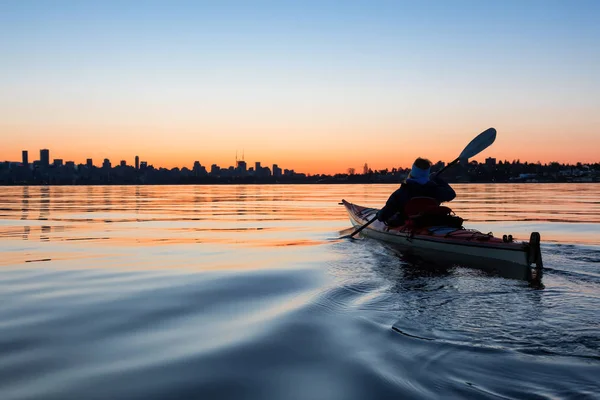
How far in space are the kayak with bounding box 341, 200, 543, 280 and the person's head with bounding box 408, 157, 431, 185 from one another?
4.35 ft

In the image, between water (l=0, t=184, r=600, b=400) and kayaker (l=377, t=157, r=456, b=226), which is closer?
water (l=0, t=184, r=600, b=400)

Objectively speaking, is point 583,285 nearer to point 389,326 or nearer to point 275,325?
point 389,326

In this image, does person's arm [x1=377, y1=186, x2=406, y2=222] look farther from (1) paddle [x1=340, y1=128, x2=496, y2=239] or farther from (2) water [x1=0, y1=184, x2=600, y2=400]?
(2) water [x1=0, y1=184, x2=600, y2=400]

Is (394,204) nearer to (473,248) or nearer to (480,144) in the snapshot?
(473,248)

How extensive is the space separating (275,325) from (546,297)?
4198 mm

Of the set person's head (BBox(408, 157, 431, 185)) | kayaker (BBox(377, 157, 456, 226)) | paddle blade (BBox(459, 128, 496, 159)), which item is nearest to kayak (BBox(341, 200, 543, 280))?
kayaker (BBox(377, 157, 456, 226))

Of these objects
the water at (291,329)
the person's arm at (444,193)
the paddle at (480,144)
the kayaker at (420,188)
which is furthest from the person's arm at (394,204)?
the water at (291,329)

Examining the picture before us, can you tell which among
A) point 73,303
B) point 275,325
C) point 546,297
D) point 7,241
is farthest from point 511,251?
point 7,241

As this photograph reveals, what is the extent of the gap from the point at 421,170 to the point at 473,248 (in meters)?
2.89

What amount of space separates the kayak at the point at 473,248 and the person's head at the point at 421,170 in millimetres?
1326

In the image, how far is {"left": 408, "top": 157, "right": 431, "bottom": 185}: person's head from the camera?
1330 cm

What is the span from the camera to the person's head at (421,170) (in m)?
13.3

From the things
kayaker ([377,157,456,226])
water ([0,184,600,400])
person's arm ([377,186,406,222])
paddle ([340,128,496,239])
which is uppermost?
paddle ([340,128,496,239])

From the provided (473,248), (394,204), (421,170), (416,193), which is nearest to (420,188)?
(416,193)
